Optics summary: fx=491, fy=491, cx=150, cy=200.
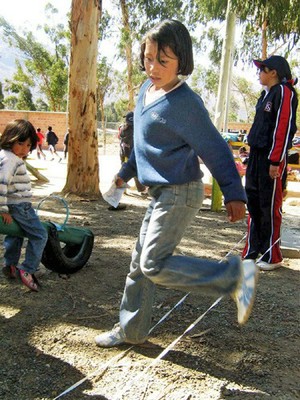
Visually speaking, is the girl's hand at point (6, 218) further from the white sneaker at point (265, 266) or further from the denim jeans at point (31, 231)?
the white sneaker at point (265, 266)

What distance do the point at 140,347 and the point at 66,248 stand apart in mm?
1640

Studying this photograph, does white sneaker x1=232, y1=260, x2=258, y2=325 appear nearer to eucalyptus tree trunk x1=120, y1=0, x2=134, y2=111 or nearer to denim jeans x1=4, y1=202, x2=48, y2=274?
denim jeans x1=4, y1=202, x2=48, y2=274

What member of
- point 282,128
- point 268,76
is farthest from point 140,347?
point 268,76

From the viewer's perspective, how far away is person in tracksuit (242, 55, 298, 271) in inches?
167

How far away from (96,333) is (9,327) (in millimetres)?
533

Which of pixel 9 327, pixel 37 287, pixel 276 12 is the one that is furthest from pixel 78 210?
pixel 276 12

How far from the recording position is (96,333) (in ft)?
9.84

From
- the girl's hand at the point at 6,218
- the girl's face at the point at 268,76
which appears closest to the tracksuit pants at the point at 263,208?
the girl's face at the point at 268,76

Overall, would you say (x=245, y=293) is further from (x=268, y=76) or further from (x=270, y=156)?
(x=268, y=76)

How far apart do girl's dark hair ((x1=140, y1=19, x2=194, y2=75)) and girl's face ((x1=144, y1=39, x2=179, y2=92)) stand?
0.02 meters

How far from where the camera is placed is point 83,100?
8.18 m

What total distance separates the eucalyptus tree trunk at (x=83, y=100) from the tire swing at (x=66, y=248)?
4.21 metres

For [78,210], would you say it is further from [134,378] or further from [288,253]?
[134,378]

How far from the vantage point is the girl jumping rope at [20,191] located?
338 centimetres
